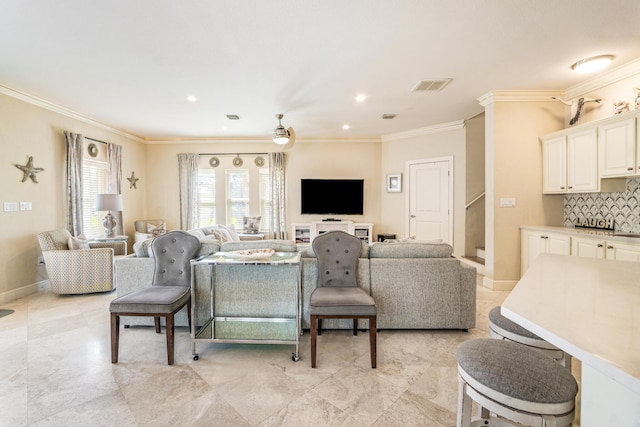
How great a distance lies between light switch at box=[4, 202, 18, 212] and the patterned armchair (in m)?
0.46

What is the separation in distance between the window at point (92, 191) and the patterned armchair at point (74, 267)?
1.04 meters

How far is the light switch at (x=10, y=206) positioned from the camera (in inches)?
145

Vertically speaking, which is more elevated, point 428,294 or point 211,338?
point 428,294

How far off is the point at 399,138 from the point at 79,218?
6182mm

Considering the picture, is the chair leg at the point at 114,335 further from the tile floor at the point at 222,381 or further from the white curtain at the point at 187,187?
the white curtain at the point at 187,187

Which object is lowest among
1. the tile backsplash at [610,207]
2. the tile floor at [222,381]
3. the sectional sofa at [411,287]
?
the tile floor at [222,381]

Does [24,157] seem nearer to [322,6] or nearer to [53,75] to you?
[53,75]

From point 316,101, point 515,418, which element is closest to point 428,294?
point 515,418

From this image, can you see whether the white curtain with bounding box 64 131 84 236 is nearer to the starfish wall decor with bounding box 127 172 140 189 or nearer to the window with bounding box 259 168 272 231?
the starfish wall decor with bounding box 127 172 140 189

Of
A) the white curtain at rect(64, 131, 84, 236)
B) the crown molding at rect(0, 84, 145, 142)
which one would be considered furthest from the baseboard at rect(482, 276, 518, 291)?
the crown molding at rect(0, 84, 145, 142)

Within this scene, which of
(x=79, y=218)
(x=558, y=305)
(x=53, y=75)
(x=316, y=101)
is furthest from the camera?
(x=79, y=218)

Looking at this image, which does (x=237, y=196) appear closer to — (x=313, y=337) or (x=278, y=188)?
(x=278, y=188)

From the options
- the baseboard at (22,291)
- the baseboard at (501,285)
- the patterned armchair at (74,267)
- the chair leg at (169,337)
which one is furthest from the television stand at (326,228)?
the chair leg at (169,337)

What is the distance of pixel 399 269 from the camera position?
2.76 metres
